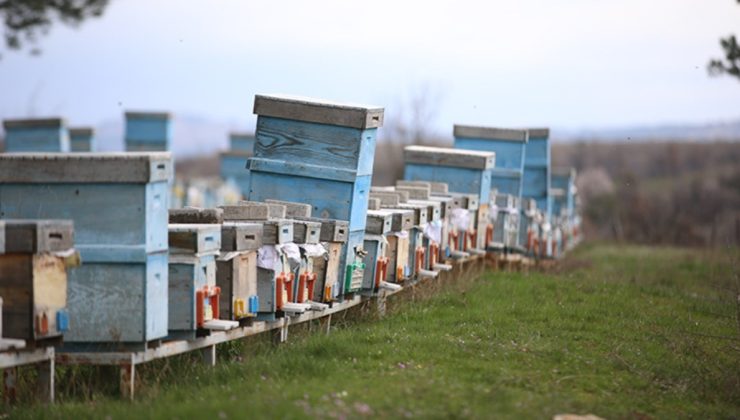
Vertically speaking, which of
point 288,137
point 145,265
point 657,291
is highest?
point 288,137

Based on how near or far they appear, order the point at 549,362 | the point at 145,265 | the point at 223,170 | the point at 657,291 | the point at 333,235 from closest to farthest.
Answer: the point at 145,265 < the point at 549,362 < the point at 333,235 < the point at 657,291 < the point at 223,170

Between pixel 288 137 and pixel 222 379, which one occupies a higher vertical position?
pixel 288 137

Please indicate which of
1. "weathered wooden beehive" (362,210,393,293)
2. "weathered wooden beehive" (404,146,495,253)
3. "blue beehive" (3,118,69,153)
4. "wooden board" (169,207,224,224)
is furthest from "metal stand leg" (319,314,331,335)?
"blue beehive" (3,118,69,153)

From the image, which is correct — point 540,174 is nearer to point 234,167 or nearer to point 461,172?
point 461,172

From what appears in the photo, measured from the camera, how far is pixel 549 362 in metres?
11.0

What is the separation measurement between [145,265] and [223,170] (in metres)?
28.2

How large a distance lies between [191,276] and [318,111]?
3.70m

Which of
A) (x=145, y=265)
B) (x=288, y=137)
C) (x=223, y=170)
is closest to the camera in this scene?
(x=145, y=265)

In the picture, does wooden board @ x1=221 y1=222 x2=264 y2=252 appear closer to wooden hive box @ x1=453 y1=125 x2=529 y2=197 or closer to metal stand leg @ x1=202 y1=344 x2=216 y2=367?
metal stand leg @ x1=202 y1=344 x2=216 y2=367

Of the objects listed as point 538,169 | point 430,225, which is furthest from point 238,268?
point 538,169

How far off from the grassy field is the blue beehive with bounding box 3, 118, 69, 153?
45.3ft

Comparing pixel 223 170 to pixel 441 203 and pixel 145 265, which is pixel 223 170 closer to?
pixel 441 203

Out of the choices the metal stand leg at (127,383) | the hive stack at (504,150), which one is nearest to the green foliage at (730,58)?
the hive stack at (504,150)

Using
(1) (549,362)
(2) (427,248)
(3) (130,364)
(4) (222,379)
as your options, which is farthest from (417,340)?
(2) (427,248)
